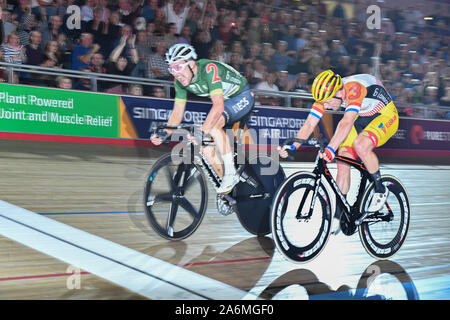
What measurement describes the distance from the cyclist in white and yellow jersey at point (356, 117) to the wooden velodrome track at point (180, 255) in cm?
51

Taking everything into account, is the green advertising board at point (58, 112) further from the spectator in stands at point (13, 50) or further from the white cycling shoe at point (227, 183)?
the white cycling shoe at point (227, 183)

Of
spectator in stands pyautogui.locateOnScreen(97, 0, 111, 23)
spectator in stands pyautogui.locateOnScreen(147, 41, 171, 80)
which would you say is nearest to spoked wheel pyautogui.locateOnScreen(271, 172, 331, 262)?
spectator in stands pyautogui.locateOnScreen(97, 0, 111, 23)

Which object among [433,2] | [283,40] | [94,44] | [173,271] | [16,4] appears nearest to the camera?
[173,271]

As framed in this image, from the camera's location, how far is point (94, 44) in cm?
796

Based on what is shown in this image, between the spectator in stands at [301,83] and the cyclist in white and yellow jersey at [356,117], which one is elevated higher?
the cyclist in white and yellow jersey at [356,117]

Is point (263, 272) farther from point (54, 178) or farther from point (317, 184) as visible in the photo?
point (54, 178)

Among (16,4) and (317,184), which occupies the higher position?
(16,4)

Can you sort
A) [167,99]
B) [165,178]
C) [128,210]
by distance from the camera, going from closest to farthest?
[165,178]
[128,210]
[167,99]

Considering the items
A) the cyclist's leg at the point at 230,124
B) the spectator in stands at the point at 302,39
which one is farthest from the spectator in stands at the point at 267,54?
the cyclist's leg at the point at 230,124

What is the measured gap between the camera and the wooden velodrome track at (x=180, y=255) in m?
2.99

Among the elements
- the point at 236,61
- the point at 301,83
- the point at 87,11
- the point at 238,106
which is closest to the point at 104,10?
the point at 87,11

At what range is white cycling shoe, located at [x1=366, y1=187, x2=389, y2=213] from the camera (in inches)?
153

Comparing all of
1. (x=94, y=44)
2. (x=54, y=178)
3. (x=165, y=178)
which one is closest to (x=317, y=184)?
(x=165, y=178)

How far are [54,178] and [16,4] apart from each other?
108 inches
